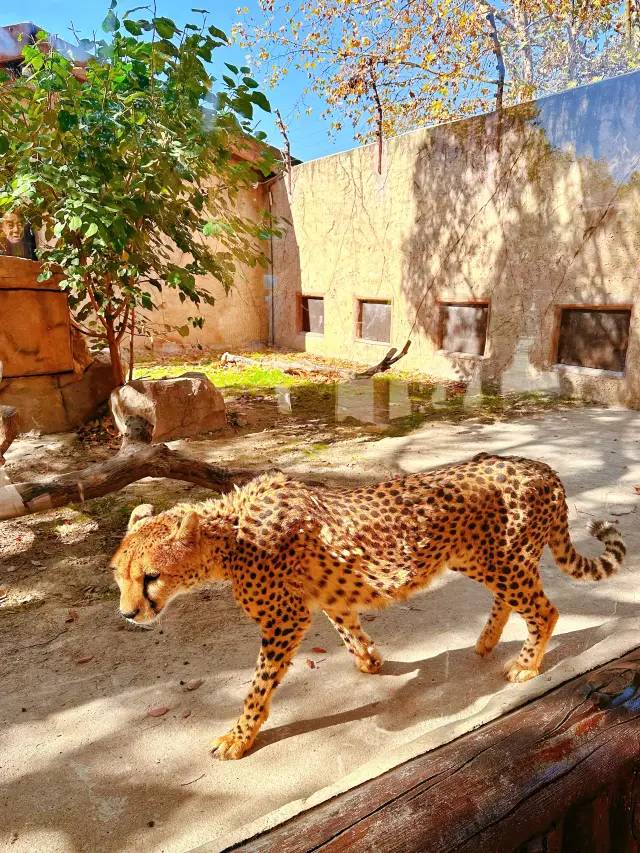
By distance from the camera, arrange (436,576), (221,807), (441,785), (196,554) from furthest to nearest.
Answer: (436,576)
(196,554)
(221,807)
(441,785)

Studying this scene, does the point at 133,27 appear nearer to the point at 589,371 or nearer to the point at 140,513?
the point at 140,513

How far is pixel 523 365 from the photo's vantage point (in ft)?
25.9

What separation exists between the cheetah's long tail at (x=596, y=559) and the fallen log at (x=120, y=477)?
168 cm

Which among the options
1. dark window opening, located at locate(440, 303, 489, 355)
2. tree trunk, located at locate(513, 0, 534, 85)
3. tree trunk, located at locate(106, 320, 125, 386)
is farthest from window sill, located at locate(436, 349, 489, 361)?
tree trunk, located at locate(513, 0, 534, 85)

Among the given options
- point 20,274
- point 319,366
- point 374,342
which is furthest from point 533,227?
point 20,274

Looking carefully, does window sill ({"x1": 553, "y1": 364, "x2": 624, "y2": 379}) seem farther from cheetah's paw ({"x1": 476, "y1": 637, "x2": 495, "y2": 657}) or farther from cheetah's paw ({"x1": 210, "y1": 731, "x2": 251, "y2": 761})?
cheetah's paw ({"x1": 210, "y1": 731, "x2": 251, "y2": 761})

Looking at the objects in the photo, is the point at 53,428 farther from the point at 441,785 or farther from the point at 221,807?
the point at 441,785

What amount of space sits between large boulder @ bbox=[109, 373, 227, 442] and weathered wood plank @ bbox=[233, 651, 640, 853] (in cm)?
478

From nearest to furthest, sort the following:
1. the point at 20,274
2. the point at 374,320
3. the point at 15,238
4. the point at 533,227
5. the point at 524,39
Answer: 1. the point at 20,274
2. the point at 15,238
3. the point at 533,227
4. the point at 374,320
5. the point at 524,39

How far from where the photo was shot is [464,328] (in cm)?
884

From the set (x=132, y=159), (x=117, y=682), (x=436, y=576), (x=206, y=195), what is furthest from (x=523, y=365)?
(x=117, y=682)

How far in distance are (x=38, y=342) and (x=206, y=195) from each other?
2368mm

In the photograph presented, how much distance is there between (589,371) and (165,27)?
6.05 metres

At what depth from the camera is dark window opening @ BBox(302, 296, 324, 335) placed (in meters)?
11.7
